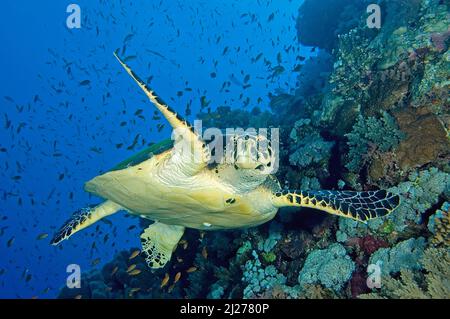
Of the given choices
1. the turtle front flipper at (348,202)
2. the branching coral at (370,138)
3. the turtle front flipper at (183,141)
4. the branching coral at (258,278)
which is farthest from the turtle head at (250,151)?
the branching coral at (258,278)

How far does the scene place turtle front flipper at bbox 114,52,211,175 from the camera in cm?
278

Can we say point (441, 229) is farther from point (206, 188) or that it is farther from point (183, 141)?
point (183, 141)

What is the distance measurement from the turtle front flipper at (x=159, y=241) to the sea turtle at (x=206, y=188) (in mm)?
857

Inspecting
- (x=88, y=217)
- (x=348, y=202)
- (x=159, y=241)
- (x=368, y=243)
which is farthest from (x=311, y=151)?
(x=88, y=217)

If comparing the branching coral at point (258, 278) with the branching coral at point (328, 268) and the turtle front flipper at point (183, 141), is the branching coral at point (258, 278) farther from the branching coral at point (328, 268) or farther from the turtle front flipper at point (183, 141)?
the turtle front flipper at point (183, 141)

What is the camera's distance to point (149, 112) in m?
97.6

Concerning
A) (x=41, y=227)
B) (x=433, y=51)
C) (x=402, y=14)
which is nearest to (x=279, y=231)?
(x=433, y=51)

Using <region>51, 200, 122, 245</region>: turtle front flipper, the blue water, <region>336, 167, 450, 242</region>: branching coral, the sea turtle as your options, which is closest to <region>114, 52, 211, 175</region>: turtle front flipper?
the sea turtle

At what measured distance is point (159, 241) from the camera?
5.75m

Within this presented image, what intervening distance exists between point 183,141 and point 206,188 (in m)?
0.78

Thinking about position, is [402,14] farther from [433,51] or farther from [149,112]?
[149,112]

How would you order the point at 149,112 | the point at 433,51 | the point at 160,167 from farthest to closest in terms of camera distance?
the point at 149,112 < the point at 433,51 < the point at 160,167

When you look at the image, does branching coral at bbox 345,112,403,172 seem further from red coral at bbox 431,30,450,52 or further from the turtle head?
the turtle head
